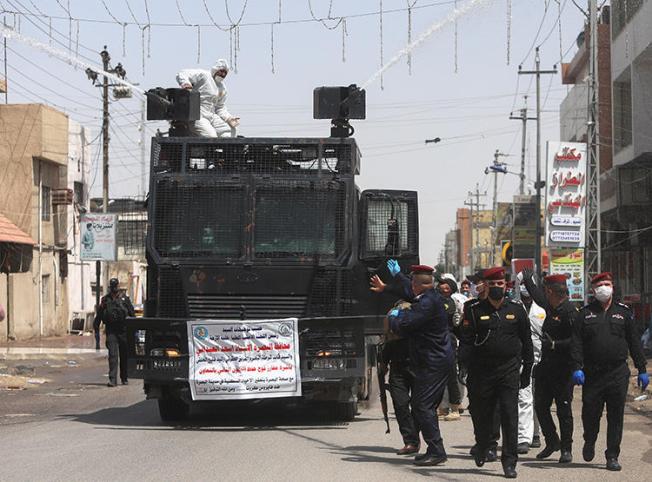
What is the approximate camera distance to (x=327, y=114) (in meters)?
15.0

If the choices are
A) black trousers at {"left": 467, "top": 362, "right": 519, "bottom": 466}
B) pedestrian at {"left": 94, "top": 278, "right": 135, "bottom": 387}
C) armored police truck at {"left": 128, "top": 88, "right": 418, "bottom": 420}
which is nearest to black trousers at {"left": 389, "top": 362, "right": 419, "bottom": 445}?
black trousers at {"left": 467, "top": 362, "right": 519, "bottom": 466}

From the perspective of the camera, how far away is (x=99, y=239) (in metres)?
45.6

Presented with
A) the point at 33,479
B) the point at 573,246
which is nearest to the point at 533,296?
the point at 33,479

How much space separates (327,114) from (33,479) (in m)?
6.71

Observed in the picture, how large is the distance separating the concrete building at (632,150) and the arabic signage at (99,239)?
728 inches

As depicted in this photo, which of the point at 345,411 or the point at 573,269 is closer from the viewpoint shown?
the point at 345,411

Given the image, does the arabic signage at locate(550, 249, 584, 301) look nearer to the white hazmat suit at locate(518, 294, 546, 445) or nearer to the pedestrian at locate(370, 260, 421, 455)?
the white hazmat suit at locate(518, 294, 546, 445)

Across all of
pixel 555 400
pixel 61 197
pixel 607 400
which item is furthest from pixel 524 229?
pixel 607 400

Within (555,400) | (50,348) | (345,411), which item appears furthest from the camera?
(50,348)

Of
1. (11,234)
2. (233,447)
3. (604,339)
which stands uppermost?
(11,234)

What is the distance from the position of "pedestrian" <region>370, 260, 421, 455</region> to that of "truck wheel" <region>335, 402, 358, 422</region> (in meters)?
3.00

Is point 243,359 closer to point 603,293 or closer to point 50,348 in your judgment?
point 603,293

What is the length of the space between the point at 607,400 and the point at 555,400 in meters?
0.57

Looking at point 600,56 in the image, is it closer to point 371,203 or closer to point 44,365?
point 44,365
